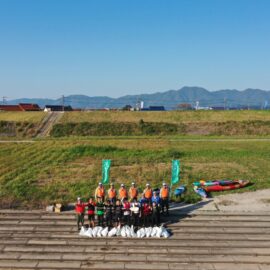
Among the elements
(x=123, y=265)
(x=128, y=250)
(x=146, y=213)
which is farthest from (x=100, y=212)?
(x=123, y=265)

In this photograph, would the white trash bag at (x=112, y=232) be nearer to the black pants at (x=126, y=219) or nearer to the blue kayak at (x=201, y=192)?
the black pants at (x=126, y=219)

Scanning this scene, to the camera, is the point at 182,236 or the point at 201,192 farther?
the point at 201,192

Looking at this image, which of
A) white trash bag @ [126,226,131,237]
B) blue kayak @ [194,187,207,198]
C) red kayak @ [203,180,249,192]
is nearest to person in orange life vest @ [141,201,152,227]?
white trash bag @ [126,226,131,237]

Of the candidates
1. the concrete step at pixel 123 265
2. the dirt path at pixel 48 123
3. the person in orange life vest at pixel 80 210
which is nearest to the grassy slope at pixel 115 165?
the person in orange life vest at pixel 80 210

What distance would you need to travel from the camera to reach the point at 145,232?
740 inches

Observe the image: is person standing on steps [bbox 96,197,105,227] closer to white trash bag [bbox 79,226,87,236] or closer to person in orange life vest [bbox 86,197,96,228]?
person in orange life vest [bbox 86,197,96,228]

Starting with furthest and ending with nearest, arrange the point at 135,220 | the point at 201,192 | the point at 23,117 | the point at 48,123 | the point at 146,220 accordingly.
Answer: the point at 23,117 → the point at 48,123 → the point at 201,192 → the point at 146,220 → the point at 135,220

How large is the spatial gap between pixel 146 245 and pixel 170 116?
56.8 metres

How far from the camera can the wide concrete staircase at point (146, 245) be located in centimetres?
1645

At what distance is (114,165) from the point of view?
3547 cm

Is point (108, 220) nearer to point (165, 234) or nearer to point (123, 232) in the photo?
point (123, 232)

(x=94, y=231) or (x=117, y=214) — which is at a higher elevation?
(x=117, y=214)

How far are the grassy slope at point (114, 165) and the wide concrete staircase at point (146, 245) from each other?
3.88m

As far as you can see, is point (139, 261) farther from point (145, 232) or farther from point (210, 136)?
point (210, 136)
